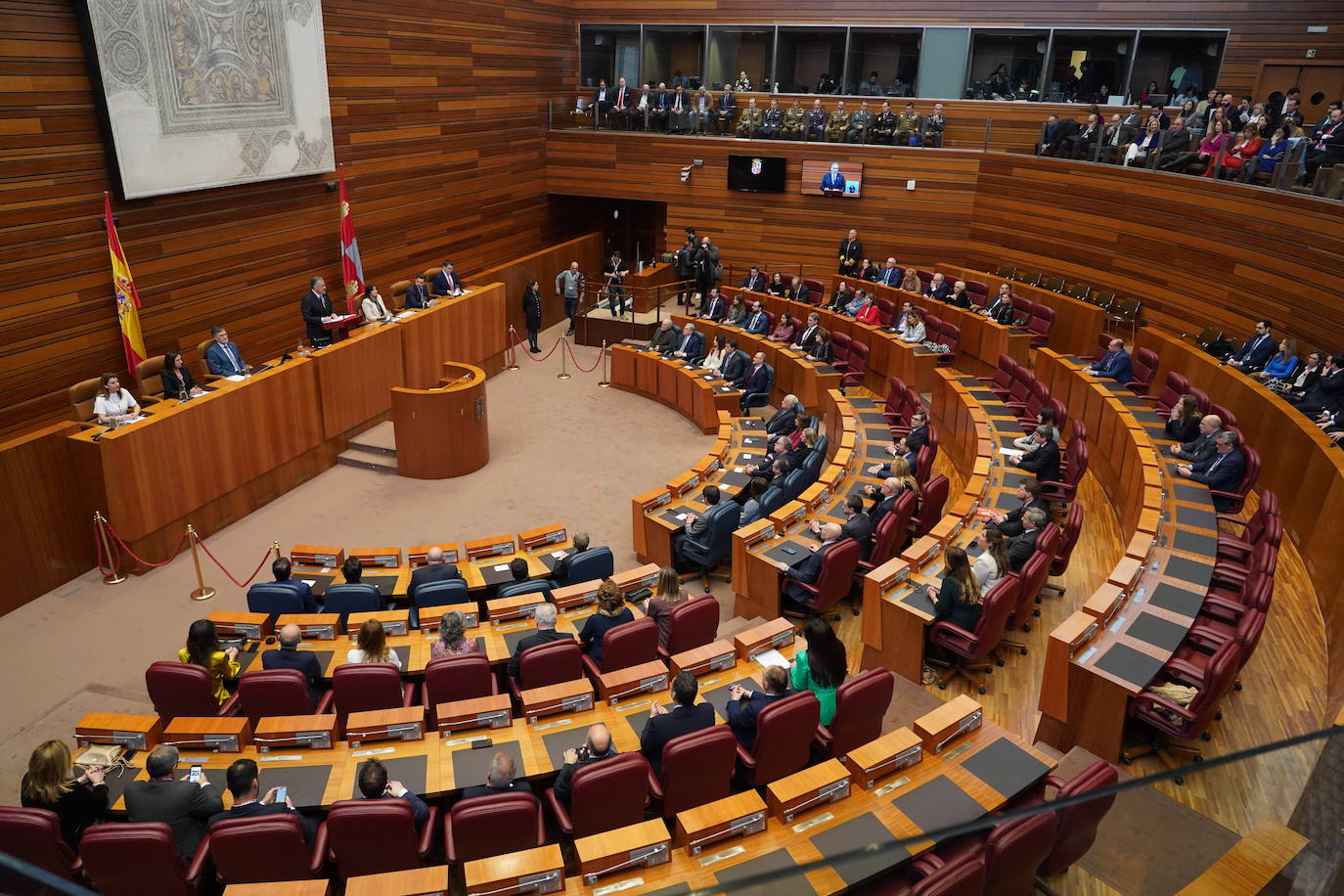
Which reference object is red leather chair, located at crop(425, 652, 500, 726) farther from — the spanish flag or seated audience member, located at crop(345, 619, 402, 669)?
the spanish flag

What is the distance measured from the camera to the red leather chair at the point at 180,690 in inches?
213

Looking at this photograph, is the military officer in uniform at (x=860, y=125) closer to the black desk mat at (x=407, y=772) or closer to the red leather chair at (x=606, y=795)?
the red leather chair at (x=606, y=795)

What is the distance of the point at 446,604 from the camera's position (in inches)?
265

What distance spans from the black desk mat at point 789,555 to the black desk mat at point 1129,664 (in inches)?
95.4

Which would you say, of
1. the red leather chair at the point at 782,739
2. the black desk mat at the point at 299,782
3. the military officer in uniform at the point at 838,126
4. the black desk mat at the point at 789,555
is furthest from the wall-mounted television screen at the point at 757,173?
the black desk mat at the point at 299,782

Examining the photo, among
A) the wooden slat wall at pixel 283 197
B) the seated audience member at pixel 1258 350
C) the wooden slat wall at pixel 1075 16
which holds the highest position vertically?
the wooden slat wall at pixel 1075 16

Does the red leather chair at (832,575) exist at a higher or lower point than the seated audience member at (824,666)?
lower

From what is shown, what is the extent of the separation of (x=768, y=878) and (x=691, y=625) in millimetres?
3899

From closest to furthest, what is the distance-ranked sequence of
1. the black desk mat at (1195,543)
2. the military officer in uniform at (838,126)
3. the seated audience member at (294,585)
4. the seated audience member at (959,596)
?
the seated audience member at (959,596)
the black desk mat at (1195,543)
the seated audience member at (294,585)
the military officer in uniform at (838,126)

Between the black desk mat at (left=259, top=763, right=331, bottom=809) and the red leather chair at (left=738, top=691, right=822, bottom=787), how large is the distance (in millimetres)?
2197

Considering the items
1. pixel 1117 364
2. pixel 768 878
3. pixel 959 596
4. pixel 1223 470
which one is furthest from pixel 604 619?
pixel 1117 364

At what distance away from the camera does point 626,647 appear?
19.0 ft

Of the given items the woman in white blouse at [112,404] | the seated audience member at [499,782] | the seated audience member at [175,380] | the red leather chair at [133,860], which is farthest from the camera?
the seated audience member at [175,380]

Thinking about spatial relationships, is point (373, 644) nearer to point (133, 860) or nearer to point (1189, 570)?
point (133, 860)
